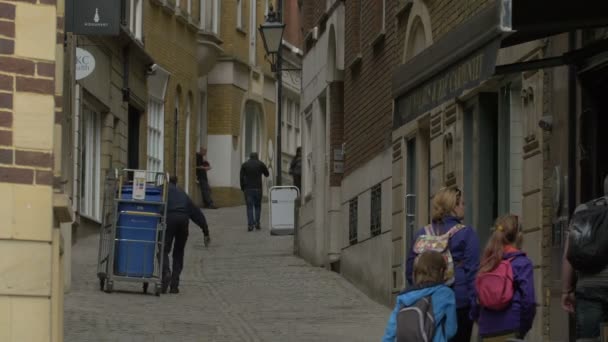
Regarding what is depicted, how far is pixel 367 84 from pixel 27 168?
14387mm

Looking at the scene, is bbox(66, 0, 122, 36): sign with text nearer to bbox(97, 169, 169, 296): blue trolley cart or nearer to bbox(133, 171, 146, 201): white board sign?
bbox(133, 171, 146, 201): white board sign

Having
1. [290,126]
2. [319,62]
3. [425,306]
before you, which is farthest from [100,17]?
[290,126]

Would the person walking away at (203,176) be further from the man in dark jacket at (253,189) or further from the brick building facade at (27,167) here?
the brick building facade at (27,167)

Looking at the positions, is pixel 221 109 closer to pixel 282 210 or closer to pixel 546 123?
pixel 282 210

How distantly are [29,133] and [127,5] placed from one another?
84.8 feet

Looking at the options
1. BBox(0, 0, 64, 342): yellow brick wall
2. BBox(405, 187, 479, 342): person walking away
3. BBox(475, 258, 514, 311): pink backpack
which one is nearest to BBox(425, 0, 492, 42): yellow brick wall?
BBox(405, 187, 479, 342): person walking away

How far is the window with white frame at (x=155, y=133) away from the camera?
4059 cm

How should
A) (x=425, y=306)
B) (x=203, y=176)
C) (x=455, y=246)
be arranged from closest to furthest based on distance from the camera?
1. (x=425, y=306)
2. (x=455, y=246)
3. (x=203, y=176)

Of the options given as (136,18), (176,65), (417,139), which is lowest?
(417,139)

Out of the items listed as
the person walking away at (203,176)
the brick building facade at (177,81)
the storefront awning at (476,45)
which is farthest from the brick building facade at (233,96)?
the storefront awning at (476,45)

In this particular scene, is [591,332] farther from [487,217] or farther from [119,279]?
[119,279]

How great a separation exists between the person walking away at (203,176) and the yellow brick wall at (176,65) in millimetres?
205

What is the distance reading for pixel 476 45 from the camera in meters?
11.7

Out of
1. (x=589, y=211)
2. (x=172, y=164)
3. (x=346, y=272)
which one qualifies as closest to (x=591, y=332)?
(x=589, y=211)
